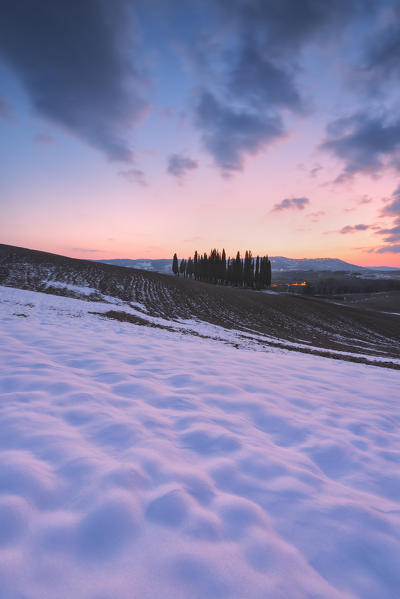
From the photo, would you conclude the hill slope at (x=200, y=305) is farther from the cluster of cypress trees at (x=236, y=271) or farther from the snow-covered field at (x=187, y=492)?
the cluster of cypress trees at (x=236, y=271)

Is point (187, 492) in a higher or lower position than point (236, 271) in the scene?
lower

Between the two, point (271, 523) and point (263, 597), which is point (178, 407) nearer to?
point (271, 523)

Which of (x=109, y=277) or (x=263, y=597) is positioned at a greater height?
(x=109, y=277)

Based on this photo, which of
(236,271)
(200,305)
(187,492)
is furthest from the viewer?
(236,271)

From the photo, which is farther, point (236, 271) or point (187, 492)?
point (236, 271)

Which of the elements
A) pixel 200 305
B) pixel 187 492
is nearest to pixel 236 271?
pixel 200 305

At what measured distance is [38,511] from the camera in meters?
1.96

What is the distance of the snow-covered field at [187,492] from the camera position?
1652 millimetres

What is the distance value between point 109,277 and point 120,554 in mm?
39930

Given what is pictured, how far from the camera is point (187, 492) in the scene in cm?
236

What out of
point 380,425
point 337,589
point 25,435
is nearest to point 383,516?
point 337,589

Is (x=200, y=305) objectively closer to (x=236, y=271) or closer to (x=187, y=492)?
(x=187, y=492)

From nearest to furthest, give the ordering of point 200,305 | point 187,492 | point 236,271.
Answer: point 187,492, point 200,305, point 236,271

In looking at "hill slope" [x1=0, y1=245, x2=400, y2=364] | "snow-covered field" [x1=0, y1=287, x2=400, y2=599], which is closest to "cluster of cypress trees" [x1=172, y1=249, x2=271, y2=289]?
"hill slope" [x1=0, y1=245, x2=400, y2=364]
